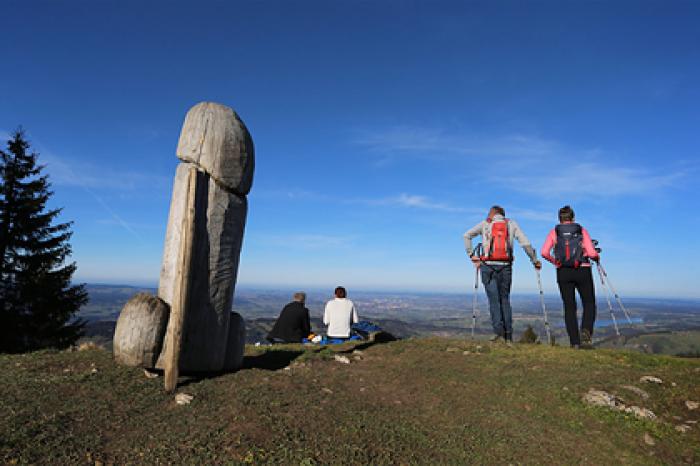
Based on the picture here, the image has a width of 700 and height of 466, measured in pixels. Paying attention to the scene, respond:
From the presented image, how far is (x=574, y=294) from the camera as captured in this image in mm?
9445

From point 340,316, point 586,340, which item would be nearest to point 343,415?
point 340,316

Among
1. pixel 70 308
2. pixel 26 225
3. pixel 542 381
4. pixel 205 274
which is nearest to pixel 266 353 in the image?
pixel 205 274

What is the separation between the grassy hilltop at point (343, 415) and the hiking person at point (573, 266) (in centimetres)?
190

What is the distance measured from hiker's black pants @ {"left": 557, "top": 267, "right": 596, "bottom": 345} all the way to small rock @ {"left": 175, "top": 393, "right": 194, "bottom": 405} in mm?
8188

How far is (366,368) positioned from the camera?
762cm

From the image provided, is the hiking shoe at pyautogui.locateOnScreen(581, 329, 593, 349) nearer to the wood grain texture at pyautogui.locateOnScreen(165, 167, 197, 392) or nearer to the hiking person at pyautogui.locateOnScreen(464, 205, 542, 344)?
the hiking person at pyautogui.locateOnScreen(464, 205, 542, 344)

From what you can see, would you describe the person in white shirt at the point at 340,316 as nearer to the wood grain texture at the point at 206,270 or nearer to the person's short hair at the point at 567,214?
the wood grain texture at the point at 206,270

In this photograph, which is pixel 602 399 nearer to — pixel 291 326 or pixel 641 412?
pixel 641 412

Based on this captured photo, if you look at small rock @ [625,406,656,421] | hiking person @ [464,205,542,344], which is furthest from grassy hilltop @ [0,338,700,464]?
hiking person @ [464,205,542,344]

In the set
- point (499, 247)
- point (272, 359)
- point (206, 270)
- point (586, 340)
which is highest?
point (499, 247)

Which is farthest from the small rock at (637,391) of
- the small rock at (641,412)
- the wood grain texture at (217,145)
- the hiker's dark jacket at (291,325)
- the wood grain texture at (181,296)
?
the hiker's dark jacket at (291,325)

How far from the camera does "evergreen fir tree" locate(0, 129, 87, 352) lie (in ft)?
62.5

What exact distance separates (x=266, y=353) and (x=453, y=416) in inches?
190

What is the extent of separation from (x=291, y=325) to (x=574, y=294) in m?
7.54
